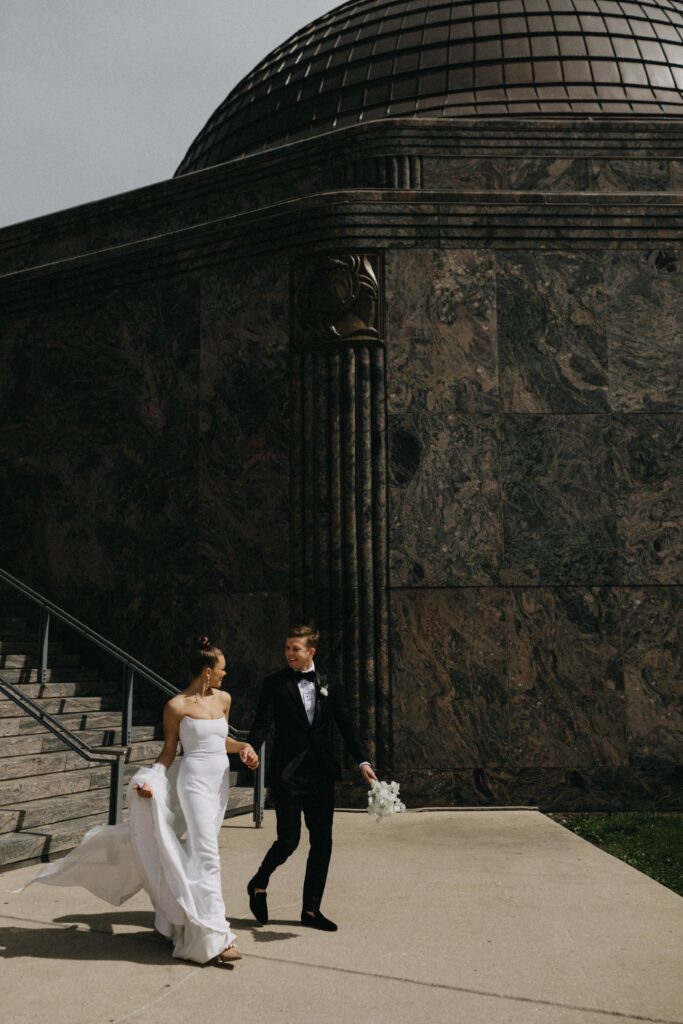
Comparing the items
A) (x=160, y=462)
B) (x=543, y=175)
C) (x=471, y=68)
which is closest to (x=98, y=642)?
(x=160, y=462)

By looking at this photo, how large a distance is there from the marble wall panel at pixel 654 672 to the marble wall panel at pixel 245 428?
3.27 metres

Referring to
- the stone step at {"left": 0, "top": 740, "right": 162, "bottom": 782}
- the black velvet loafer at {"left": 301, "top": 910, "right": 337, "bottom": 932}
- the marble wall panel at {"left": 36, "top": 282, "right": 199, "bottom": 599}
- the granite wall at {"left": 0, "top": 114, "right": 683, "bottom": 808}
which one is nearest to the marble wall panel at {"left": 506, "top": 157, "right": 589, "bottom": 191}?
the granite wall at {"left": 0, "top": 114, "right": 683, "bottom": 808}

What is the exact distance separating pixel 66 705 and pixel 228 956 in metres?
5.07

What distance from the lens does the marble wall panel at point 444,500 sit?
8.64 metres

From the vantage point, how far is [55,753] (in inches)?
301

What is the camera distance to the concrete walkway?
363cm

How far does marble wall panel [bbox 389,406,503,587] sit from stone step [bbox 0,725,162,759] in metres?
2.80

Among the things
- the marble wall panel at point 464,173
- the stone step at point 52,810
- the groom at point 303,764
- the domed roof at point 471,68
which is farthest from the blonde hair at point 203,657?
the domed roof at point 471,68

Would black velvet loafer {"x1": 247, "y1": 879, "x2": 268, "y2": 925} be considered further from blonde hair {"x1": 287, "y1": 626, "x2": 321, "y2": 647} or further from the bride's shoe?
blonde hair {"x1": 287, "y1": 626, "x2": 321, "y2": 647}

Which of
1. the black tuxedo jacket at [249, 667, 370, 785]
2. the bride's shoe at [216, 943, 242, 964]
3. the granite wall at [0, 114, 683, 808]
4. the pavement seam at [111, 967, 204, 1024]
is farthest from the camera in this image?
the granite wall at [0, 114, 683, 808]

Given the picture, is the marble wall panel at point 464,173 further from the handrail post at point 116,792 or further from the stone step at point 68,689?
the handrail post at point 116,792

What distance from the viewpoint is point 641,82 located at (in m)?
16.4

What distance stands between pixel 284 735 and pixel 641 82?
1554 cm

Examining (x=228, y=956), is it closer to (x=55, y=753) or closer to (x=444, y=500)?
(x=55, y=753)
